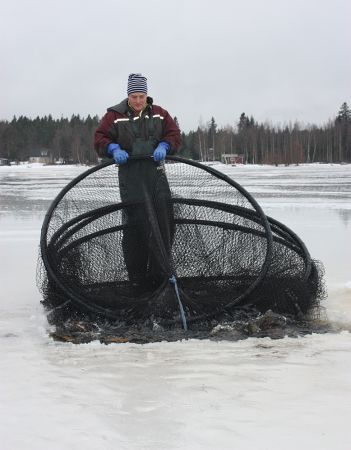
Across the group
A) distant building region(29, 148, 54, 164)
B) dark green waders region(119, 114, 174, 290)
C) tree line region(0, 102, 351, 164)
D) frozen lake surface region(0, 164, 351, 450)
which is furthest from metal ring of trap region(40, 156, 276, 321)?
distant building region(29, 148, 54, 164)

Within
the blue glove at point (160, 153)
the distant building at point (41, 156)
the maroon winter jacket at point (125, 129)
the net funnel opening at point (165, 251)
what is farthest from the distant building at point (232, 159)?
the blue glove at point (160, 153)

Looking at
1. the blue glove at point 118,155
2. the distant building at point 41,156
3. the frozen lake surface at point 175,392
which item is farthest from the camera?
the distant building at point 41,156

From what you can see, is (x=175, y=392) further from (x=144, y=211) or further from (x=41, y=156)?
(x=41, y=156)

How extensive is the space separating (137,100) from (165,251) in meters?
1.17

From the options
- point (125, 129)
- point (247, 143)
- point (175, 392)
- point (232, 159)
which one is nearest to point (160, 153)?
point (125, 129)

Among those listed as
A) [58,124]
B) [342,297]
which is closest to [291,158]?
[58,124]

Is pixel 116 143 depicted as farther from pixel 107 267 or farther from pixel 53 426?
pixel 53 426

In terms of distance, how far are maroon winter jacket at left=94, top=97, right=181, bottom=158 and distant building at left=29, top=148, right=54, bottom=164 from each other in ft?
332

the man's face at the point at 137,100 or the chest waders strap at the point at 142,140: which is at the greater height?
the man's face at the point at 137,100

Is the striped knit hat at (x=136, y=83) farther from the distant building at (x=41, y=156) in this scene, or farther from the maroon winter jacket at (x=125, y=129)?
the distant building at (x=41, y=156)

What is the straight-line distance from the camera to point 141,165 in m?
4.12

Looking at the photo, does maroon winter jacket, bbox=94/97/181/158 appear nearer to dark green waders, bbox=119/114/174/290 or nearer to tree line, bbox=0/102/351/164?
dark green waders, bbox=119/114/174/290

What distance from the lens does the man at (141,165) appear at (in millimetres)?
4070

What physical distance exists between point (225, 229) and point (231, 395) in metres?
2.05
